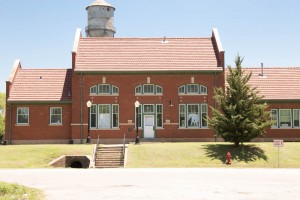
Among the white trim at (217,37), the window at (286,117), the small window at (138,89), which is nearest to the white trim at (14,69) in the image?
the small window at (138,89)

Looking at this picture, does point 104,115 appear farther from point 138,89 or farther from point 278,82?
point 278,82

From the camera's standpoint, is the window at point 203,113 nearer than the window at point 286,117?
Yes

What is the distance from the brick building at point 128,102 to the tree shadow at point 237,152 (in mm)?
6540

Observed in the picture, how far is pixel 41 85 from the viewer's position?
43.6 m

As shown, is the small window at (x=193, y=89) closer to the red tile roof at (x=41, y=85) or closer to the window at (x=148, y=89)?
the window at (x=148, y=89)

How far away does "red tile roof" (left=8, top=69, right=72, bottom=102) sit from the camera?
42.1 meters

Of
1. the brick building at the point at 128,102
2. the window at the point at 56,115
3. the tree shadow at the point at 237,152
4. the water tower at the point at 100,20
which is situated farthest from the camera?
the water tower at the point at 100,20

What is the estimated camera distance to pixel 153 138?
41344 mm

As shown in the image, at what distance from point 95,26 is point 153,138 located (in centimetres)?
2330

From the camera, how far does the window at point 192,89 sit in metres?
41.9

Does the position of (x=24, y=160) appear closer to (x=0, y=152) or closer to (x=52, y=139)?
(x=0, y=152)

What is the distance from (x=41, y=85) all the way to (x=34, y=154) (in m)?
12.9
